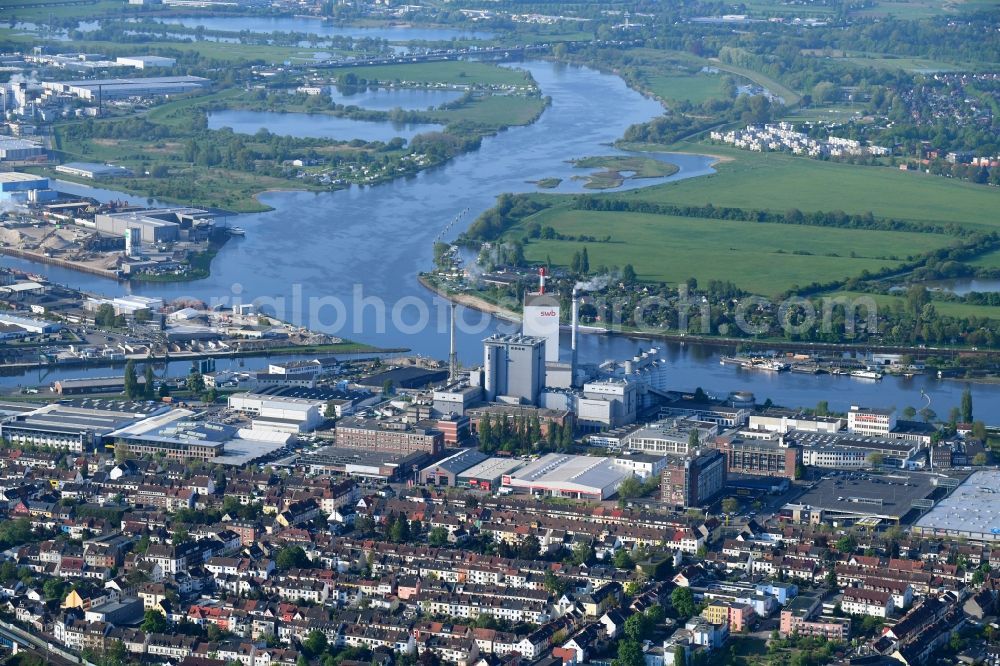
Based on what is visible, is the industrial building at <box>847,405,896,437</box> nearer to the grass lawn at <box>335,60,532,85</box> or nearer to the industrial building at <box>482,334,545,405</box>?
the industrial building at <box>482,334,545,405</box>

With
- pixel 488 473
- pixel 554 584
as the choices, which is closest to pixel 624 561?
pixel 554 584

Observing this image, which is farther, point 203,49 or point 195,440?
point 203,49

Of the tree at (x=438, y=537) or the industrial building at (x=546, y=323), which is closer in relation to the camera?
the tree at (x=438, y=537)

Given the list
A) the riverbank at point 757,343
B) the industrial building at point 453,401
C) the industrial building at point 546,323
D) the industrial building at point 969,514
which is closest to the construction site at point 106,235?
the riverbank at point 757,343

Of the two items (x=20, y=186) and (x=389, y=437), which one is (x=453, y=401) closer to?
(x=389, y=437)

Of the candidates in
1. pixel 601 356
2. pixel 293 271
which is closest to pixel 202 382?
pixel 601 356

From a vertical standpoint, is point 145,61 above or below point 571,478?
above

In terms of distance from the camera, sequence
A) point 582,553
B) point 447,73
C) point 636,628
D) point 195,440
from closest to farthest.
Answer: point 636,628 → point 582,553 → point 195,440 → point 447,73

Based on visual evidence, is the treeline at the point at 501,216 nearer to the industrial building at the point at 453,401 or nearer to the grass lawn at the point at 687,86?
the industrial building at the point at 453,401
